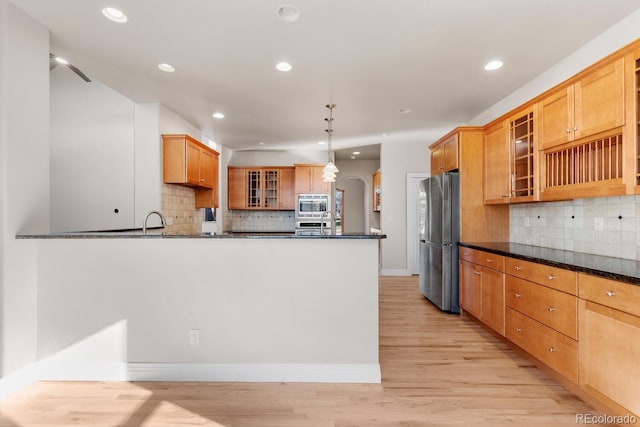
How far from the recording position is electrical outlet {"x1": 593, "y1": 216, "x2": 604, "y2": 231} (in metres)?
2.54

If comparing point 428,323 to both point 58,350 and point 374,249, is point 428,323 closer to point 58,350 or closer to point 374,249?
point 374,249

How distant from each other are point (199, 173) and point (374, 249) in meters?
3.16

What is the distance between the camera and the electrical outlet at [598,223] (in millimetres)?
2542

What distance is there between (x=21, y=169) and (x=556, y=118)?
4114 mm

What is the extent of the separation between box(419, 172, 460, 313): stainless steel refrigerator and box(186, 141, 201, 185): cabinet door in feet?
10.6

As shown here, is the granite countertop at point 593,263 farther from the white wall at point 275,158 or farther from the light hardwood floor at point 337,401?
the white wall at point 275,158

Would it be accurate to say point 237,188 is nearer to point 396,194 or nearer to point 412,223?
point 396,194

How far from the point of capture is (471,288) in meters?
3.53

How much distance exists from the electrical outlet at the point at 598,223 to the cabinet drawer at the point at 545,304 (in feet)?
2.43

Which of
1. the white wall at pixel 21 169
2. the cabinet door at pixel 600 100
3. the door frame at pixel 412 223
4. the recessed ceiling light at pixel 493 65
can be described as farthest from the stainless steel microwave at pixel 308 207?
the cabinet door at pixel 600 100

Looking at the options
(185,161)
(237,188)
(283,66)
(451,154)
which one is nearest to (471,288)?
(451,154)

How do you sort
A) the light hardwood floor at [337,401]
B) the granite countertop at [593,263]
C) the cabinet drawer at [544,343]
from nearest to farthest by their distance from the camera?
the granite countertop at [593,263] → the light hardwood floor at [337,401] → the cabinet drawer at [544,343]

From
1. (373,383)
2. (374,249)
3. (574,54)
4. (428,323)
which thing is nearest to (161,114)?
(374,249)

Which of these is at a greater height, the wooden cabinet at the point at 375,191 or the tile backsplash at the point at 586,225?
the wooden cabinet at the point at 375,191
